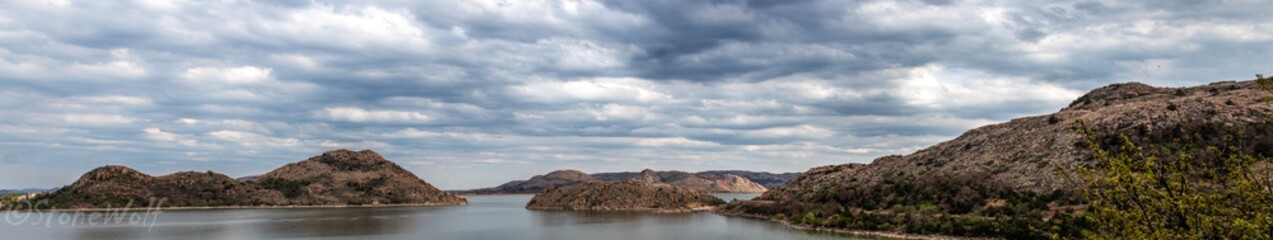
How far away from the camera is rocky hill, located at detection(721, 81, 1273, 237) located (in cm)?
9638

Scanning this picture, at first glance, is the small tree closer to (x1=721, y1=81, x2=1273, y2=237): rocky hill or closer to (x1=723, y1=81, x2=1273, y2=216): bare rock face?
(x1=723, y1=81, x2=1273, y2=216): bare rock face

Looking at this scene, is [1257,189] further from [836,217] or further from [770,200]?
[770,200]

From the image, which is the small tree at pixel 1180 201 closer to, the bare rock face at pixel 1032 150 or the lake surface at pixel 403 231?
the bare rock face at pixel 1032 150

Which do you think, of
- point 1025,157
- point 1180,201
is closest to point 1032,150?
point 1025,157

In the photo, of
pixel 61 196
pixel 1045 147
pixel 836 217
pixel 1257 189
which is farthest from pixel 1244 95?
pixel 61 196

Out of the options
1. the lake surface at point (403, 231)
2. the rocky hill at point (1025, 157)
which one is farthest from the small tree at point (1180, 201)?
the lake surface at point (403, 231)

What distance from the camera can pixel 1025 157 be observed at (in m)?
114

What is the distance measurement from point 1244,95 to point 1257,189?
124 metres

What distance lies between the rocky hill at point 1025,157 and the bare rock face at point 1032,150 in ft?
0.50

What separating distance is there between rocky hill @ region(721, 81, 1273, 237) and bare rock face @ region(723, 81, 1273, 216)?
0.15 m

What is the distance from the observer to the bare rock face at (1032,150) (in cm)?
9906

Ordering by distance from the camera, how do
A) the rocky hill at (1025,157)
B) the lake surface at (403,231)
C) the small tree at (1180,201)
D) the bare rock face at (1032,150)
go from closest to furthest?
the small tree at (1180,201)
the rocky hill at (1025,157)
the bare rock face at (1032,150)
the lake surface at (403,231)

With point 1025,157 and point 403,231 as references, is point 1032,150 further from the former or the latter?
point 403,231

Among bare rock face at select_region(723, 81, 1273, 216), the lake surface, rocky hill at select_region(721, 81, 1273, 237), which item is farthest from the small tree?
the lake surface
